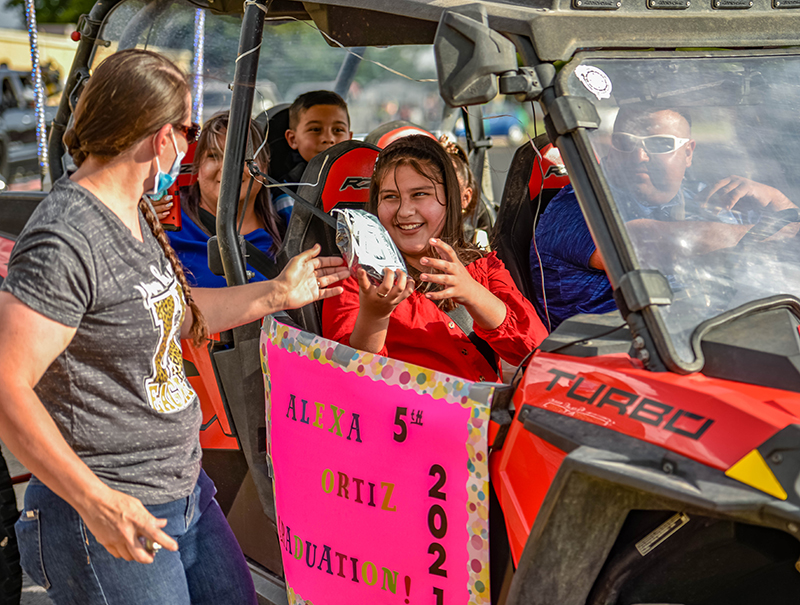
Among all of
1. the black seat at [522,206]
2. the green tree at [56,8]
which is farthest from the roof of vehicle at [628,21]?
the green tree at [56,8]

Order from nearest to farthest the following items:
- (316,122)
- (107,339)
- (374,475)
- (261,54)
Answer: (107,339) < (374,475) < (261,54) < (316,122)

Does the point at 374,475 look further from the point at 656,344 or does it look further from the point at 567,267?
the point at 567,267

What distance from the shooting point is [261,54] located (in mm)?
3967

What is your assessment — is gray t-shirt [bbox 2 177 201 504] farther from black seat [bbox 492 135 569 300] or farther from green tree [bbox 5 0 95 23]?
green tree [bbox 5 0 95 23]

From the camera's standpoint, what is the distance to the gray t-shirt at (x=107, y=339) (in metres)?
1.49

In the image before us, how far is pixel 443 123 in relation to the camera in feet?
17.5

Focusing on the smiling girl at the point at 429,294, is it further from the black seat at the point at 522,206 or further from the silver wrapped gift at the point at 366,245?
the black seat at the point at 522,206

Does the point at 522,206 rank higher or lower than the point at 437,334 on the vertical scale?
higher

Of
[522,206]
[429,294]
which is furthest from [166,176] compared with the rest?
[522,206]

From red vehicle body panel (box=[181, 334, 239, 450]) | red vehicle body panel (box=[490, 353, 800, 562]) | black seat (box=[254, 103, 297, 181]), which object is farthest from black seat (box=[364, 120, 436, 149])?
red vehicle body panel (box=[490, 353, 800, 562])

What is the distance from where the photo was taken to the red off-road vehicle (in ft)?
4.53

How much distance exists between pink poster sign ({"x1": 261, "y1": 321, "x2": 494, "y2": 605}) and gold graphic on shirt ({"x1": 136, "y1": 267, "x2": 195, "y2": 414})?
0.37 meters

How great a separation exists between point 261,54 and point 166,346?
8.52 feet

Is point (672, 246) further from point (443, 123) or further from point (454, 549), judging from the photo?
point (443, 123)
